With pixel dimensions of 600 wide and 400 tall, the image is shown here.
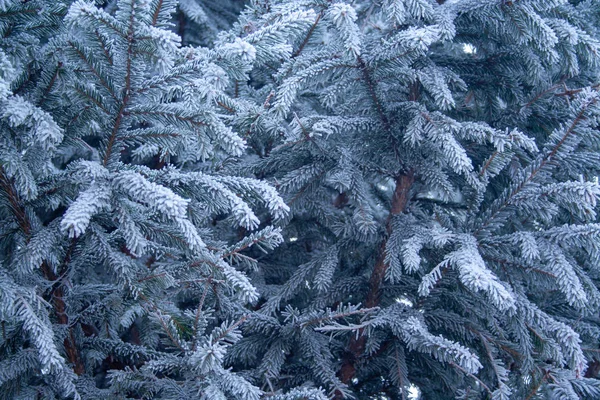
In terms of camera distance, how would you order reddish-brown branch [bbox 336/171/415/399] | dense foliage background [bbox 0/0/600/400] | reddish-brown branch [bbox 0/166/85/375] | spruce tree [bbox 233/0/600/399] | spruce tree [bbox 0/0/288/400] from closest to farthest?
1. spruce tree [bbox 0/0/288/400]
2. dense foliage background [bbox 0/0/600/400]
3. reddish-brown branch [bbox 0/166/85/375]
4. spruce tree [bbox 233/0/600/399]
5. reddish-brown branch [bbox 336/171/415/399]

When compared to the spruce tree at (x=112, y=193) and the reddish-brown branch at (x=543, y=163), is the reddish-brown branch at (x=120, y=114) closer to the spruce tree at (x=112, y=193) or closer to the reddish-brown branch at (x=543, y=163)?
the spruce tree at (x=112, y=193)

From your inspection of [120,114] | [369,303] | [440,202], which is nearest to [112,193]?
[120,114]

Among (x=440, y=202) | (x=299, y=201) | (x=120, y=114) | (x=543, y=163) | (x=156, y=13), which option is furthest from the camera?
(x=440, y=202)

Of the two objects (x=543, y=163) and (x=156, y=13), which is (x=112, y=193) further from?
(x=543, y=163)

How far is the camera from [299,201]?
230 centimetres

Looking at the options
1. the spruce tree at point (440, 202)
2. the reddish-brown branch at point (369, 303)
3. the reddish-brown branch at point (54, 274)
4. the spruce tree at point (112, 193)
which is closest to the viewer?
the spruce tree at point (112, 193)

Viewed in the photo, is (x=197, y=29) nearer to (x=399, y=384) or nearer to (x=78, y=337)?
(x=78, y=337)

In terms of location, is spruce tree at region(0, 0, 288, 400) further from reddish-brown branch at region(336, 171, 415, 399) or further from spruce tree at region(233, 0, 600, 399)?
reddish-brown branch at region(336, 171, 415, 399)

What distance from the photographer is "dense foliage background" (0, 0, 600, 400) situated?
1.57 meters

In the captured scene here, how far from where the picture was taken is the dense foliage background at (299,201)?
1.57 m

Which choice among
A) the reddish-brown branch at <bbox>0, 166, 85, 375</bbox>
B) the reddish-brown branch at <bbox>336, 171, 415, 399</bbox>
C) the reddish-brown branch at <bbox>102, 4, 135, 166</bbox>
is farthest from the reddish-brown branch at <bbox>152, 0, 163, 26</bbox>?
the reddish-brown branch at <bbox>336, 171, 415, 399</bbox>

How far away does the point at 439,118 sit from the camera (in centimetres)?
202

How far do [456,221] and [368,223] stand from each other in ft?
1.73

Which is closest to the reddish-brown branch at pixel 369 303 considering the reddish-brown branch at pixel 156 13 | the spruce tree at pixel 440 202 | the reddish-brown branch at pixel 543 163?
the spruce tree at pixel 440 202
